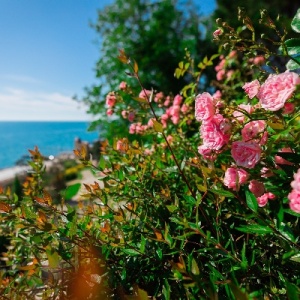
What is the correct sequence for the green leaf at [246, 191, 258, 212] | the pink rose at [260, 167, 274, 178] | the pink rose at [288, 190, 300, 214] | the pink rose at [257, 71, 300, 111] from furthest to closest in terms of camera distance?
the pink rose at [260, 167, 274, 178], the green leaf at [246, 191, 258, 212], the pink rose at [257, 71, 300, 111], the pink rose at [288, 190, 300, 214]

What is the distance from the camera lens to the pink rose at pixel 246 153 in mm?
988

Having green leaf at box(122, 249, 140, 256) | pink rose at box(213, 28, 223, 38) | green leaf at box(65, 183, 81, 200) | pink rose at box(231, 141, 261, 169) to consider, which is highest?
pink rose at box(213, 28, 223, 38)

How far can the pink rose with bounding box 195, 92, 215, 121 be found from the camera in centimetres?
102

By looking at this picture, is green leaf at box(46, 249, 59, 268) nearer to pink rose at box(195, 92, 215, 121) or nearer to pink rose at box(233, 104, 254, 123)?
pink rose at box(195, 92, 215, 121)

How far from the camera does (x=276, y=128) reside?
92 cm

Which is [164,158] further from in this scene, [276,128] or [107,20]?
[107,20]

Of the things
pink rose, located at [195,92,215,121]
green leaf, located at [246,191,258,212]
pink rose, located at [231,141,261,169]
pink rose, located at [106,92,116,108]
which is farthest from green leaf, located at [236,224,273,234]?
pink rose, located at [106,92,116,108]

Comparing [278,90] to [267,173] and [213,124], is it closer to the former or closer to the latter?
[213,124]

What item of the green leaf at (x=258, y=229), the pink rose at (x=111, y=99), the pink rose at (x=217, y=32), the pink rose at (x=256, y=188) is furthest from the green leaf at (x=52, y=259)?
the pink rose at (x=111, y=99)

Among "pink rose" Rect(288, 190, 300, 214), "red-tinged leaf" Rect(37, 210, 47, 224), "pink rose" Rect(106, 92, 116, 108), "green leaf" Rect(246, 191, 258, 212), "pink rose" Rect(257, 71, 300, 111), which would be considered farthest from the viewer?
"pink rose" Rect(106, 92, 116, 108)

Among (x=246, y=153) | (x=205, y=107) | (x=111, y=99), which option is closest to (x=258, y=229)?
(x=246, y=153)

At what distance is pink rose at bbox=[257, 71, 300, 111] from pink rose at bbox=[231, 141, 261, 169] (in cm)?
16

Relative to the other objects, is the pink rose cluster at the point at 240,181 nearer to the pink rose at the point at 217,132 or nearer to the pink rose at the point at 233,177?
the pink rose at the point at 233,177

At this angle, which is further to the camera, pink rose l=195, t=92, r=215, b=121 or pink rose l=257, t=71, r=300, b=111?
pink rose l=195, t=92, r=215, b=121
